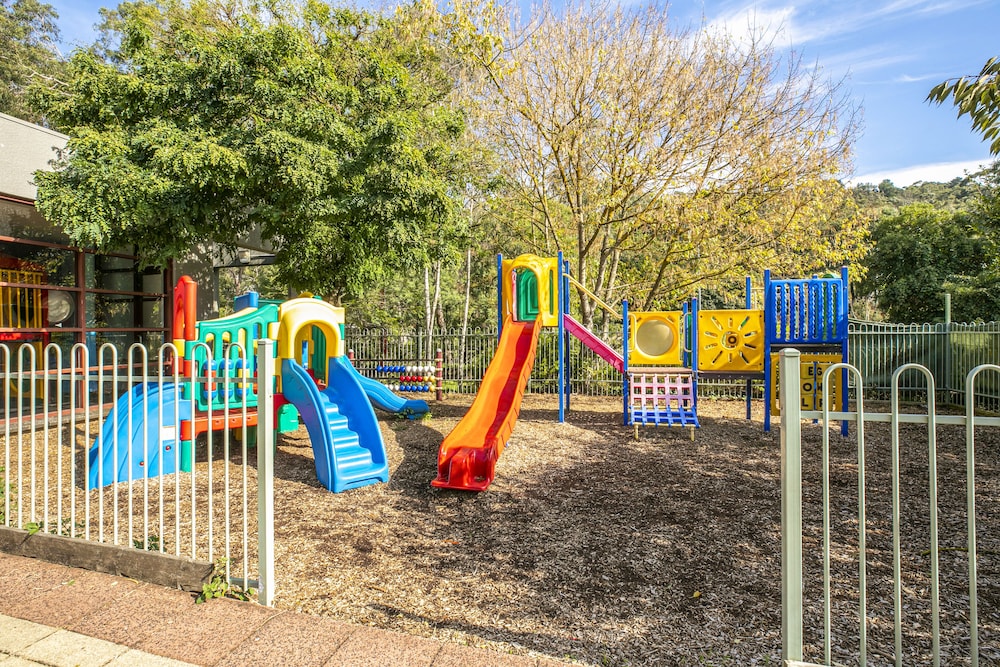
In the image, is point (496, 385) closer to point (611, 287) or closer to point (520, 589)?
point (520, 589)

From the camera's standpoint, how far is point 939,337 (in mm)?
14000

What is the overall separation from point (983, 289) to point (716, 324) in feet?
42.8

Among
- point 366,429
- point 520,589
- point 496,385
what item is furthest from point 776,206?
point 520,589

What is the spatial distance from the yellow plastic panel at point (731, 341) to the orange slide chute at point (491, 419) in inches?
120

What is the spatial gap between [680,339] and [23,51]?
3059 cm

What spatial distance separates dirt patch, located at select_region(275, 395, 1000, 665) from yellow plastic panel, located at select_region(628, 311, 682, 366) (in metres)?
2.92

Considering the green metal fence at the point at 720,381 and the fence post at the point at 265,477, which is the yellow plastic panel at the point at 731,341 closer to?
the green metal fence at the point at 720,381

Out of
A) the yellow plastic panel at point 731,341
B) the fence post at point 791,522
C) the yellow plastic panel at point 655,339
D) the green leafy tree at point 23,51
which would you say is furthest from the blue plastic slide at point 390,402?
the green leafy tree at point 23,51

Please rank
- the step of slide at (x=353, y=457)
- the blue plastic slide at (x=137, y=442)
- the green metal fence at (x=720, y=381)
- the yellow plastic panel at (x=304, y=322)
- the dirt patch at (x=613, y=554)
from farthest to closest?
the green metal fence at (x=720, y=381) → the yellow plastic panel at (x=304, y=322) → the step of slide at (x=353, y=457) → the blue plastic slide at (x=137, y=442) → the dirt patch at (x=613, y=554)

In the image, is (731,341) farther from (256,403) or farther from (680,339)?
(256,403)

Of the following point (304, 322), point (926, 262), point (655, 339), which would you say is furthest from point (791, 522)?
point (926, 262)

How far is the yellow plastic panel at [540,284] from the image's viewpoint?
939 centimetres

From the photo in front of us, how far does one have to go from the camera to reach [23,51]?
966 inches

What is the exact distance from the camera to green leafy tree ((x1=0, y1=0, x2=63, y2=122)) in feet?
74.5
